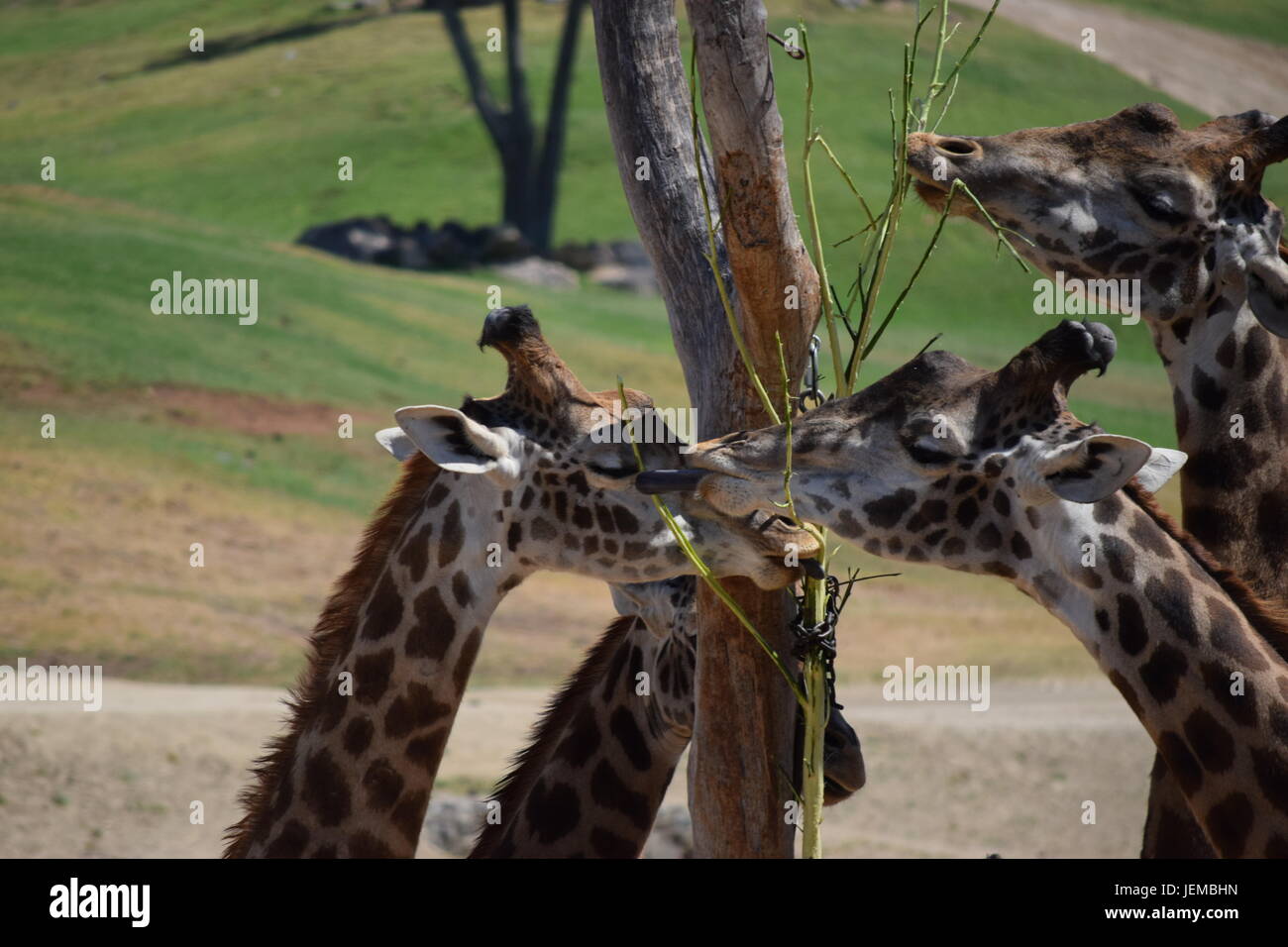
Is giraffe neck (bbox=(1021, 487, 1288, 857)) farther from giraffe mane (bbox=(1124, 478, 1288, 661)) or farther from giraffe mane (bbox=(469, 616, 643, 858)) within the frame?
giraffe mane (bbox=(469, 616, 643, 858))

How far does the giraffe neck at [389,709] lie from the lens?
5.06 m

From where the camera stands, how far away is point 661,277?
538 cm

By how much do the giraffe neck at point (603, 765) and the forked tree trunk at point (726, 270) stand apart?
0.54 m

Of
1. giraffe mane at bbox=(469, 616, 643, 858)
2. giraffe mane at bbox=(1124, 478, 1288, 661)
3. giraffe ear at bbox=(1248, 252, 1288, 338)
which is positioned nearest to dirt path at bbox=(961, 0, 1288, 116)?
giraffe ear at bbox=(1248, 252, 1288, 338)

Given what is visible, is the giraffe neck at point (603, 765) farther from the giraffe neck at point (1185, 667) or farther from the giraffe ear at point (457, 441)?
the giraffe neck at point (1185, 667)

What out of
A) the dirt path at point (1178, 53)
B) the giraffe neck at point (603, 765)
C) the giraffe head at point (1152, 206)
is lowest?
the giraffe neck at point (603, 765)

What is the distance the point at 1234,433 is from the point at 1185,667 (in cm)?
152

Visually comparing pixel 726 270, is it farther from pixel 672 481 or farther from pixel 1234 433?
pixel 1234 433

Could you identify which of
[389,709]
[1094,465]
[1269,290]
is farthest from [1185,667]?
[389,709]

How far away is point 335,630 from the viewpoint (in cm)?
532

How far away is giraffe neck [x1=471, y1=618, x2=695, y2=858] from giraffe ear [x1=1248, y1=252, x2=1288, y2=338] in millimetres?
2238

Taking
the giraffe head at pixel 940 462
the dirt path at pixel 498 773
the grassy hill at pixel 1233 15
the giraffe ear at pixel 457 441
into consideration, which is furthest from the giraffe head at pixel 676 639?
the grassy hill at pixel 1233 15
